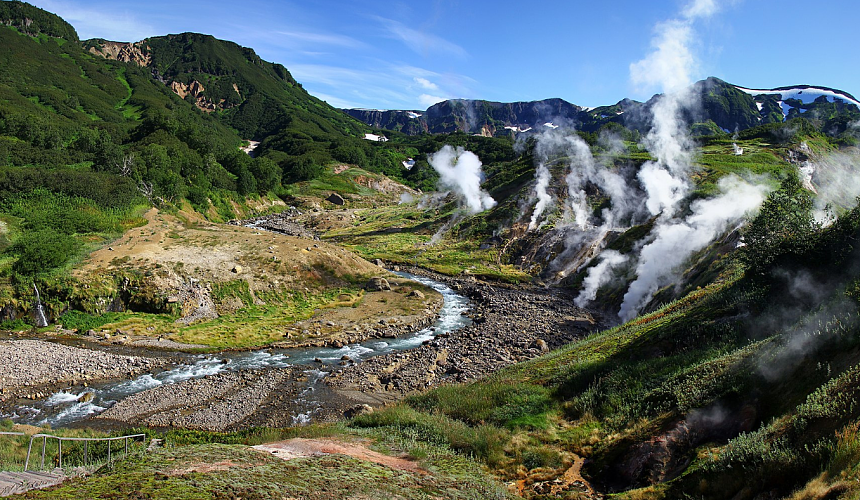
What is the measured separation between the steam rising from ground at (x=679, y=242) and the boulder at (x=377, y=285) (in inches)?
925

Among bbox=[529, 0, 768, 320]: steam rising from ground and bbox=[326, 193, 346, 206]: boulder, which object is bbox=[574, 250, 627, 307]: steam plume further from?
bbox=[326, 193, 346, 206]: boulder

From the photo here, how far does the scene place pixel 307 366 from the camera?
2955 centimetres

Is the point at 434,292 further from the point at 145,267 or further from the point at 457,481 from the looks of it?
the point at 457,481

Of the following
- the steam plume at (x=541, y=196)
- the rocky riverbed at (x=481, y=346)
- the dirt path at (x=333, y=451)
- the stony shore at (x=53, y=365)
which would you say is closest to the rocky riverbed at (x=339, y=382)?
the rocky riverbed at (x=481, y=346)

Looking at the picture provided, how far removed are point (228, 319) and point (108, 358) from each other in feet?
32.1

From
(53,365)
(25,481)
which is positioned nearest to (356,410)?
(25,481)

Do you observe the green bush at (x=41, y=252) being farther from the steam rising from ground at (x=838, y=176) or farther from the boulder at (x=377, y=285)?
the steam rising from ground at (x=838, y=176)

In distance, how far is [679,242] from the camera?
139ft

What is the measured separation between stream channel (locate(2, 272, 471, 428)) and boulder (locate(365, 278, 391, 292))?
824 centimetres

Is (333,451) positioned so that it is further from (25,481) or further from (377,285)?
(377,285)

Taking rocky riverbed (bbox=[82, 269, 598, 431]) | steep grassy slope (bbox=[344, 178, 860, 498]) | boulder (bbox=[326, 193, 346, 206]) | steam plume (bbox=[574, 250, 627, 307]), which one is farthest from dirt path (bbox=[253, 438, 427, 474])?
boulder (bbox=[326, 193, 346, 206])

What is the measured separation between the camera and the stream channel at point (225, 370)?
2164cm

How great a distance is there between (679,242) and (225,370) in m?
41.0

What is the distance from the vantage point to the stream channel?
852 inches
